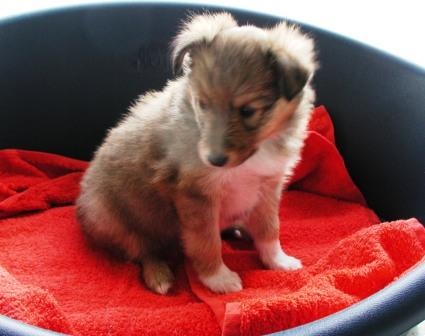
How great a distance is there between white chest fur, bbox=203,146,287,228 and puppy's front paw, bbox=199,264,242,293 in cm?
22

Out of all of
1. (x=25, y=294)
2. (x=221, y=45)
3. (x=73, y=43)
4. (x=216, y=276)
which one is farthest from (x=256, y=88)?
(x=73, y=43)

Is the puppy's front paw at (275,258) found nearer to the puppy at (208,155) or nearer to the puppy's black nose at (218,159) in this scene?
the puppy at (208,155)

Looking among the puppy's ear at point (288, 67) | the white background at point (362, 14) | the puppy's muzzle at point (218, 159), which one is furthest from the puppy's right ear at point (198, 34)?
the white background at point (362, 14)

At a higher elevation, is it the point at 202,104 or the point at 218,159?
the point at 202,104

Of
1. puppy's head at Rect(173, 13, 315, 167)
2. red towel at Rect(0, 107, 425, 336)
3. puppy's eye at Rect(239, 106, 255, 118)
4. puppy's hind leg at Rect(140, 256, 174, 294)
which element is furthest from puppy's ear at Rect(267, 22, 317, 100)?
puppy's hind leg at Rect(140, 256, 174, 294)

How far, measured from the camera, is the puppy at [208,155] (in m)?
1.64

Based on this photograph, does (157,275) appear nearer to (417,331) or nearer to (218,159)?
(218,159)

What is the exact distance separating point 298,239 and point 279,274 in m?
0.42

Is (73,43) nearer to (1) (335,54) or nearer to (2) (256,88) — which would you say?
(1) (335,54)

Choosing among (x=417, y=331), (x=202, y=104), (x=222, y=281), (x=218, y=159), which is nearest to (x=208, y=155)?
(x=218, y=159)

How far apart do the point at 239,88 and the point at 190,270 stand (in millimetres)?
887

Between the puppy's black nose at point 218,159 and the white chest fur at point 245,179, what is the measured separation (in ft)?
0.51

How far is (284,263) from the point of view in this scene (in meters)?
2.24

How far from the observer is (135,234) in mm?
2189
